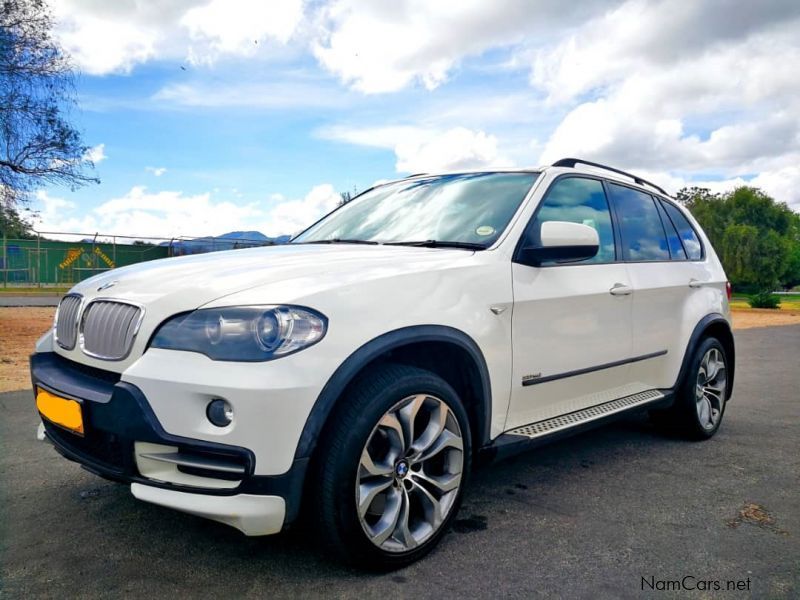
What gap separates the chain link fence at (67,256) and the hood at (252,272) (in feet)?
73.9

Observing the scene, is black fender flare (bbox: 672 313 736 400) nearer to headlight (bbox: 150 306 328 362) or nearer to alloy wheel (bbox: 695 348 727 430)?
alloy wheel (bbox: 695 348 727 430)

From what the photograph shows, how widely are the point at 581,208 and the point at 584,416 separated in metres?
1.24

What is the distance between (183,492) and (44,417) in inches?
36.7

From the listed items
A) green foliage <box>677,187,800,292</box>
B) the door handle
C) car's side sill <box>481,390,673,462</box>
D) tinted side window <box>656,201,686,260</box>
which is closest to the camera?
car's side sill <box>481,390,673,462</box>

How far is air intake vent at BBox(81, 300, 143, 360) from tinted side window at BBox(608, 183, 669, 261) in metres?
2.96

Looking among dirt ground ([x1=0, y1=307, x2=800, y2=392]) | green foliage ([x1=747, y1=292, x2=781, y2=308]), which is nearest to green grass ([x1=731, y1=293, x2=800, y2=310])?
green foliage ([x1=747, y1=292, x2=781, y2=308])

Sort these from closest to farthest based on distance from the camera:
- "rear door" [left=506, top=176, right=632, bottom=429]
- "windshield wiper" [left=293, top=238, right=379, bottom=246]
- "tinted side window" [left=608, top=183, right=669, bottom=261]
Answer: "rear door" [left=506, top=176, right=632, bottom=429] < "windshield wiper" [left=293, top=238, right=379, bottom=246] < "tinted side window" [left=608, top=183, right=669, bottom=261]

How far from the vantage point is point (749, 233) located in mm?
45281

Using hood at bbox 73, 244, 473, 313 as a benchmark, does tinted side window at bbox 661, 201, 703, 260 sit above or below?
above

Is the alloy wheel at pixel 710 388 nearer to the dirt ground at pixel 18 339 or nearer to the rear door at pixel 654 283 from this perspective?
the rear door at pixel 654 283

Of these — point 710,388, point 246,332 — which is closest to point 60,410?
point 246,332

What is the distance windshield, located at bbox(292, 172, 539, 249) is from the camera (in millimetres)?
Answer: 3344

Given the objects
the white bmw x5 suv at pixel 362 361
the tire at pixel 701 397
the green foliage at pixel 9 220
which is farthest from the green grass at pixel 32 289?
the tire at pixel 701 397

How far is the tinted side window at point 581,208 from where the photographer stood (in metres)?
3.54
